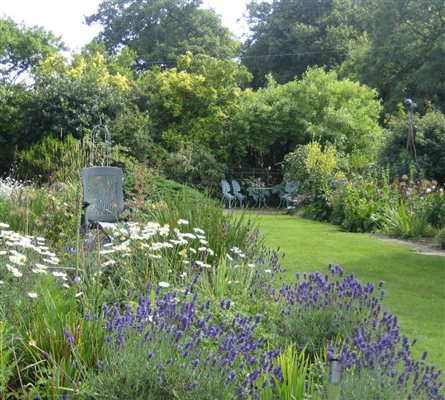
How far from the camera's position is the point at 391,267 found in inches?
299

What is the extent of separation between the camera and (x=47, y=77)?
62.3 ft

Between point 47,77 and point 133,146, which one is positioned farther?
point 47,77

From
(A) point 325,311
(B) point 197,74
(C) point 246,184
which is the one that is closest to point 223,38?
(B) point 197,74

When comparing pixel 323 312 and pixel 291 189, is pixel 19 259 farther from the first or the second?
pixel 291 189

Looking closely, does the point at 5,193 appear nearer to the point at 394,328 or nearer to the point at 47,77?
the point at 394,328

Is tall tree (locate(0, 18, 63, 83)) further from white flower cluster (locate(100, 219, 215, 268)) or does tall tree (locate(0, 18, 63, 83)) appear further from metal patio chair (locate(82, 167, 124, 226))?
white flower cluster (locate(100, 219, 215, 268))

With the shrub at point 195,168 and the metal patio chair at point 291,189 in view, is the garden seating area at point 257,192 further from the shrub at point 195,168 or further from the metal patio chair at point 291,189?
the shrub at point 195,168

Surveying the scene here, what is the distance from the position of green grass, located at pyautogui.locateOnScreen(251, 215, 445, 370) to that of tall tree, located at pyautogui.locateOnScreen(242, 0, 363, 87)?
24719 millimetres

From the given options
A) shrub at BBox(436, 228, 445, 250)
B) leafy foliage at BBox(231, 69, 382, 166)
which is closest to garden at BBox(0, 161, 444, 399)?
shrub at BBox(436, 228, 445, 250)

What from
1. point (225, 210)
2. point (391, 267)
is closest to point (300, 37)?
point (225, 210)

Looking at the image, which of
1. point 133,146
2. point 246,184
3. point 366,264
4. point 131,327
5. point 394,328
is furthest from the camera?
point 246,184

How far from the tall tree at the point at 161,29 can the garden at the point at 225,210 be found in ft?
0.46

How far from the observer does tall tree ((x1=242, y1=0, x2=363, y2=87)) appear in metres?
35.0

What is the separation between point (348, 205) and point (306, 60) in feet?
79.3
